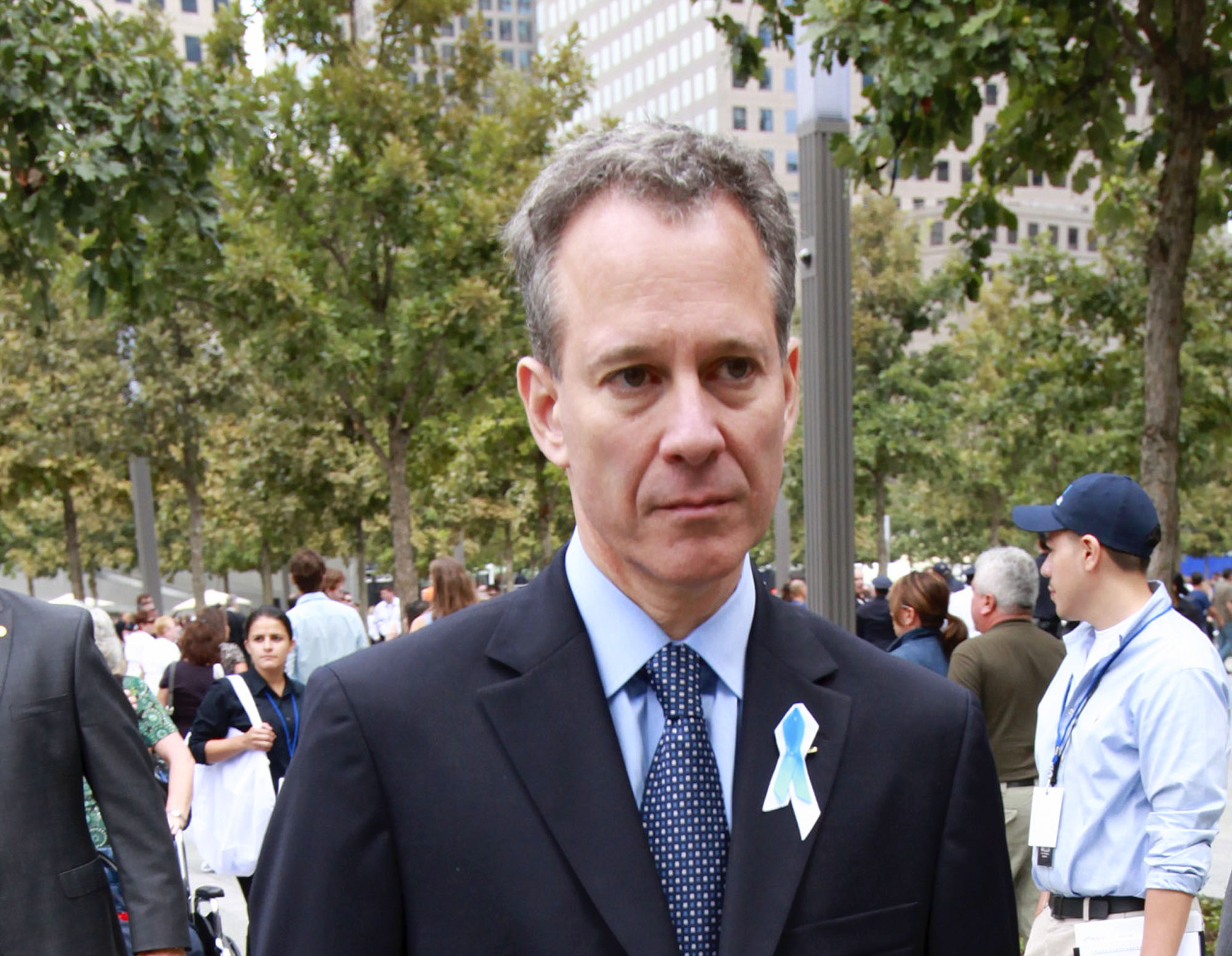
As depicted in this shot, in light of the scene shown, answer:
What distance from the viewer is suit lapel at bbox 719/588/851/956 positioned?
4.89 feet

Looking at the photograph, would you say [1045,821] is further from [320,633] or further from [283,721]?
[320,633]

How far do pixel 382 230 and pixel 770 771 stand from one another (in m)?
15.2

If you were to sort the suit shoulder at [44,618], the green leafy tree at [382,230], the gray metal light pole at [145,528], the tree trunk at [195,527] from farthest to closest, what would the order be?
the tree trunk at [195,527] < the gray metal light pole at [145,528] < the green leafy tree at [382,230] < the suit shoulder at [44,618]

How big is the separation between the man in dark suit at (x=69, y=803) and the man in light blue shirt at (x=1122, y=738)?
2512mm

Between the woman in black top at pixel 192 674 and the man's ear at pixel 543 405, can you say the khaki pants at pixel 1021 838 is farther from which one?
the woman in black top at pixel 192 674

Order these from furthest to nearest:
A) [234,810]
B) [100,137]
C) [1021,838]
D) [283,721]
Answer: [283,721] → [234,810] → [100,137] → [1021,838]

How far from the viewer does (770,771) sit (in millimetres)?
1584

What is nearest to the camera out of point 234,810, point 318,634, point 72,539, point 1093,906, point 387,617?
point 1093,906

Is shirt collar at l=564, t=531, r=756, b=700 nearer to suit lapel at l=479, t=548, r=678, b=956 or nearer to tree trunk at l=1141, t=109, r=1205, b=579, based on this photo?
suit lapel at l=479, t=548, r=678, b=956

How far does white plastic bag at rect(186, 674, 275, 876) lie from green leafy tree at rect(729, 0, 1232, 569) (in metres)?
4.10

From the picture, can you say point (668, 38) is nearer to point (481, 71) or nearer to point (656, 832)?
point (481, 71)

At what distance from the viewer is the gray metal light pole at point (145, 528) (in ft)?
59.1

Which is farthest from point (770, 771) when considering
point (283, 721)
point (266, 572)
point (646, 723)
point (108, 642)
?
point (266, 572)

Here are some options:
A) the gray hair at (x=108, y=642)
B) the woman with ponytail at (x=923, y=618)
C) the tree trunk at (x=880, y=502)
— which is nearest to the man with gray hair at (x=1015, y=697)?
the woman with ponytail at (x=923, y=618)
